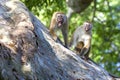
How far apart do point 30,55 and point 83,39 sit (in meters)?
3.77

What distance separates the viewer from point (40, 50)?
753 cm

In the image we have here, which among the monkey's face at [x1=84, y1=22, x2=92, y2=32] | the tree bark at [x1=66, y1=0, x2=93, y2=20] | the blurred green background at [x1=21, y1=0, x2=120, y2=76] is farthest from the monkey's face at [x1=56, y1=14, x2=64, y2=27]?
the blurred green background at [x1=21, y1=0, x2=120, y2=76]

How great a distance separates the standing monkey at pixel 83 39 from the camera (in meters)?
9.96

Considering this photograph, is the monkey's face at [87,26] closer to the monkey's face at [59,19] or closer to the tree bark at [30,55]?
the monkey's face at [59,19]

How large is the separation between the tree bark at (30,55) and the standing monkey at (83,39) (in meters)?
0.95

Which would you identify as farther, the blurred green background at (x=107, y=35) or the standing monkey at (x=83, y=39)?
the blurred green background at (x=107, y=35)

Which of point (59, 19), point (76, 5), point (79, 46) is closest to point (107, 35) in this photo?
point (76, 5)

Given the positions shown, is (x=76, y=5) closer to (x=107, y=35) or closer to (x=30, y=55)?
(x=107, y=35)

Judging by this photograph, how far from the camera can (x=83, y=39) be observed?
34.3ft

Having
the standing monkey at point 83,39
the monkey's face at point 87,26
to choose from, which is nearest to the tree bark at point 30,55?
the standing monkey at point 83,39

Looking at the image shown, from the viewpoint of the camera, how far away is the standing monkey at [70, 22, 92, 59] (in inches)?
392

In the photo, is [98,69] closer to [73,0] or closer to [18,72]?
[18,72]

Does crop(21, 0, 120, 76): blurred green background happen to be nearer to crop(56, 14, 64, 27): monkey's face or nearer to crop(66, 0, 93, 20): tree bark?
crop(66, 0, 93, 20): tree bark

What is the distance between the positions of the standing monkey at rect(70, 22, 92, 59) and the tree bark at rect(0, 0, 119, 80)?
0.95 m
